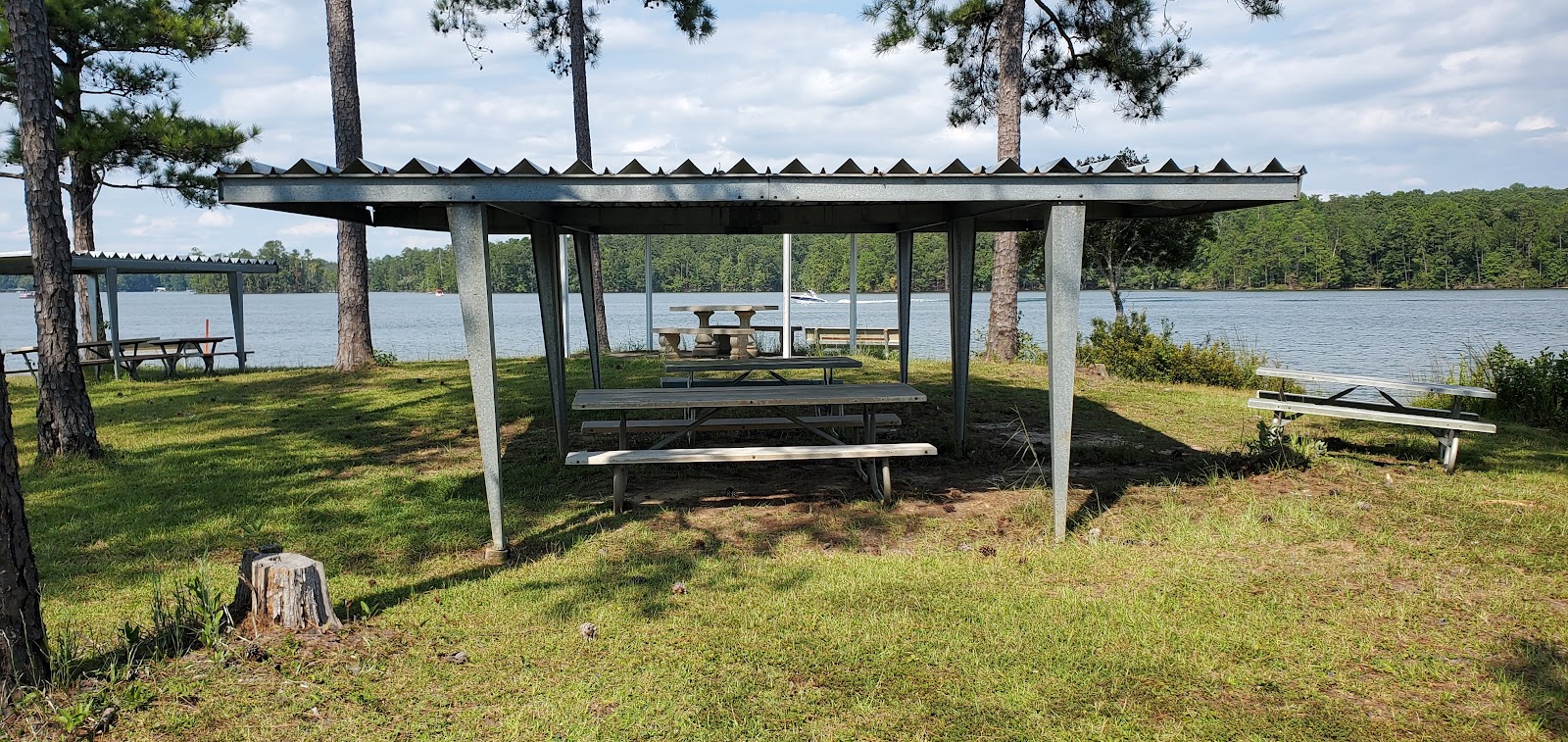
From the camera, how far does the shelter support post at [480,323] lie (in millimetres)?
4848

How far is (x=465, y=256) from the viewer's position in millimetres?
4895

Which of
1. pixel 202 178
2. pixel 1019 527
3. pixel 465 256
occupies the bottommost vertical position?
pixel 1019 527

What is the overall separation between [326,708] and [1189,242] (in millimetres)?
19083

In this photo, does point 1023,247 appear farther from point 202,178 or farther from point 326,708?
point 326,708

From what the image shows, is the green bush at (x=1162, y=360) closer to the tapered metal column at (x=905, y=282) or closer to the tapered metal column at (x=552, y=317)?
the tapered metal column at (x=905, y=282)

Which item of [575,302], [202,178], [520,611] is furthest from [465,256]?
[575,302]

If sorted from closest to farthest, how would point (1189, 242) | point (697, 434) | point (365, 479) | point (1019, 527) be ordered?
point (1019, 527) < point (365, 479) < point (697, 434) < point (1189, 242)

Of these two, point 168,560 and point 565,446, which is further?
point 565,446

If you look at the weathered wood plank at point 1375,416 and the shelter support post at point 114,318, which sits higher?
the shelter support post at point 114,318

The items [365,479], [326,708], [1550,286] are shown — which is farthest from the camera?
[1550,286]

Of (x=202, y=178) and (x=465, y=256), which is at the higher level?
(x=202, y=178)

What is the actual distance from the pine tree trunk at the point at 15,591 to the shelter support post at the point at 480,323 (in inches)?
75.8

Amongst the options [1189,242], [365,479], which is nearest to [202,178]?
[365,479]

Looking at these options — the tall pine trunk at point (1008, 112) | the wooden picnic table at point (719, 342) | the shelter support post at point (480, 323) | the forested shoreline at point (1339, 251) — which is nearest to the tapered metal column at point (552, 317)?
the shelter support post at point (480, 323)
